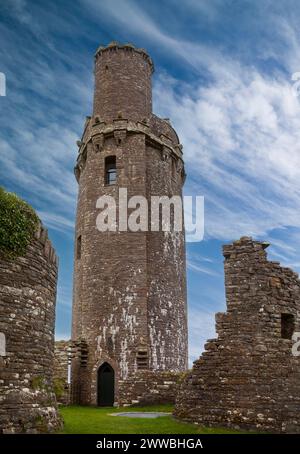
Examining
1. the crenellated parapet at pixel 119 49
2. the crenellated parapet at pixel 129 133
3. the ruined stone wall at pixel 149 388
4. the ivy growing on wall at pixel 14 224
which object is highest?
the crenellated parapet at pixel 119 49

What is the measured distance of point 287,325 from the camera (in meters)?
12.9

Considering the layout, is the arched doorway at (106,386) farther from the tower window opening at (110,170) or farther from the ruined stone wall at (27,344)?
the ruined stone wall at (27,344)

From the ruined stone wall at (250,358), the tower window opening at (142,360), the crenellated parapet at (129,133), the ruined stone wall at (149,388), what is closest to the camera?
the ruined stone wall at (250,358)

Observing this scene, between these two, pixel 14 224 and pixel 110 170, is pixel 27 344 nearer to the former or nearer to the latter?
pixel 14 224

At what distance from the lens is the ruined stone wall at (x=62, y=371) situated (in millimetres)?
21297

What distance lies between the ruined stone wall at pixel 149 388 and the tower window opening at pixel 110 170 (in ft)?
35.0

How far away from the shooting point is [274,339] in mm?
11969

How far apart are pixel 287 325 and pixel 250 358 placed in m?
1.80

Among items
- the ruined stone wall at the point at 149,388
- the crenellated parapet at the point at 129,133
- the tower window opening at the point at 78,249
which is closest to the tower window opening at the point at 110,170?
the crenellated parapet at the point at 129,133

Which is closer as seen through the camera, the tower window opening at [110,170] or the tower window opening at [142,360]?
the tower window opening at [142,360]

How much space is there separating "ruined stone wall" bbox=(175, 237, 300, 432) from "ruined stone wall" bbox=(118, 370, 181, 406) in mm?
8497

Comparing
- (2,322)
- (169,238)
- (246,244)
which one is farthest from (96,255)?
(2,322)

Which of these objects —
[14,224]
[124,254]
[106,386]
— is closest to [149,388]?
[106,386]

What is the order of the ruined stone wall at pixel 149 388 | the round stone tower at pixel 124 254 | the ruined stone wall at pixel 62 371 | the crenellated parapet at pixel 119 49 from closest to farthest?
the ruined stone wall at pixel 149 388 < the ruined stone wall at pixel 62 371 < the round stone tower at pixel 124 254 < the crenellated parapet at pixel 119 49
